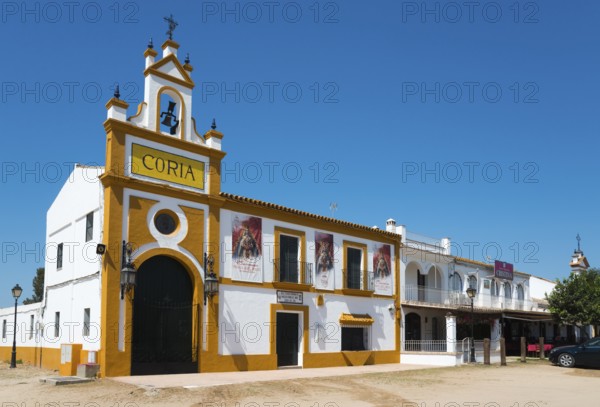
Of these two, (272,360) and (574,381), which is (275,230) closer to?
(272,360)

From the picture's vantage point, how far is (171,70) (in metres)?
19.6

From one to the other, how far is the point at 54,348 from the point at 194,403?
378 inches

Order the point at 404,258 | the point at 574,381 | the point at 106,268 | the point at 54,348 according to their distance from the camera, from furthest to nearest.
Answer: the point at 404,258 → the point at 54,348 → the point at 574,381 → the point at 106,268

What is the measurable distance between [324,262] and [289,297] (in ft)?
8.11

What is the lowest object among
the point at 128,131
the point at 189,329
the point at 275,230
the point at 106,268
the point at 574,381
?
the point at 574,381

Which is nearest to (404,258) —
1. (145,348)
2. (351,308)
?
(351,308)

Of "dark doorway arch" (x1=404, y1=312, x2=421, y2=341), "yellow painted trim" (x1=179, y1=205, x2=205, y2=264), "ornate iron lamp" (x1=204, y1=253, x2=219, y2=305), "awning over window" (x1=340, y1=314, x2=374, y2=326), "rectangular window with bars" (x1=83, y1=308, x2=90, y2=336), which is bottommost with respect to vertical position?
"dark doorway arch" (x1=404, y1=312, x2=421, y2=341)

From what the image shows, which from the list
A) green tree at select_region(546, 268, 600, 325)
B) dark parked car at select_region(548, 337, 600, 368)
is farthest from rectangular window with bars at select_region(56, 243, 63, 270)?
green tree at select_region(546, 268, 600, 325)

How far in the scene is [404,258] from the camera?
28.5m

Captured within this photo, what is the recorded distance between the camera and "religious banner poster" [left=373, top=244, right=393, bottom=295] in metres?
26.4

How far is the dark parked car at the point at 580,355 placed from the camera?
73.5 ft

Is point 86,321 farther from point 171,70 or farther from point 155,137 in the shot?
point 171,70

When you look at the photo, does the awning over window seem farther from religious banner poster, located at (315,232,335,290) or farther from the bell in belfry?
the bell in belfry

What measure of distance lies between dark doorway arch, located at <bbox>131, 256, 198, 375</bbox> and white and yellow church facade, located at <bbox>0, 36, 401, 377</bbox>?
0.11 feet
